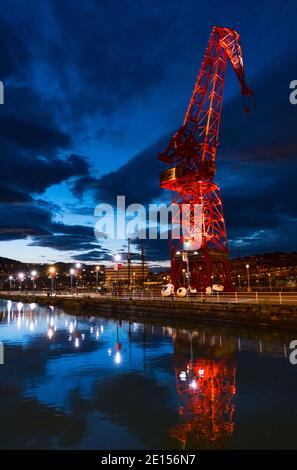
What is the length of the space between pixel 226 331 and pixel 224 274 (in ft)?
71.1

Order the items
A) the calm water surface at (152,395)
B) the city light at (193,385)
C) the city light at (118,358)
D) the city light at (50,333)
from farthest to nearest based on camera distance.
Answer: the city light at (50,333), the city light at (118,358), the city light at (193,385), the calm water surface at (152,395)

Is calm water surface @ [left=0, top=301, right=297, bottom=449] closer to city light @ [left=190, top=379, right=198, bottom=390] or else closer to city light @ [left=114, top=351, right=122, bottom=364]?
city light @ [left=114, top=351, right=122, bottom=364]

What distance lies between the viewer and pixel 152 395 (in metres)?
15.3

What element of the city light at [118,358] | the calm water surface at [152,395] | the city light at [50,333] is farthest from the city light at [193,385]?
the city light at [50,333]

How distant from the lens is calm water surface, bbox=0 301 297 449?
36.7 ft

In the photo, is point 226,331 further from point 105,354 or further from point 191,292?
point 191,292

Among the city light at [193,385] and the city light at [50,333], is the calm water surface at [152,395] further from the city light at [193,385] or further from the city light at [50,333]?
the city light at [50,333]

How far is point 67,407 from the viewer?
13.9m

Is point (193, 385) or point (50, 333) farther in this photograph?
point (50, 333)

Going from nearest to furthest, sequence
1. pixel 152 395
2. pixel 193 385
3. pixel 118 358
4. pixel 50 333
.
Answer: pixel 152 395, pixel 193 385, pixel 118 358, pixel 50 333

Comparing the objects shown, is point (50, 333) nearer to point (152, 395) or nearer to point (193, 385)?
point (193, 385)

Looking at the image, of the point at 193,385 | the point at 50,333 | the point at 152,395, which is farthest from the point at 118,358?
the point at 50,333

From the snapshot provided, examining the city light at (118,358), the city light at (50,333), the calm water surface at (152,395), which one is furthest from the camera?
the city light at (50,333)

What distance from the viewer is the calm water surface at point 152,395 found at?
36.7 ft
